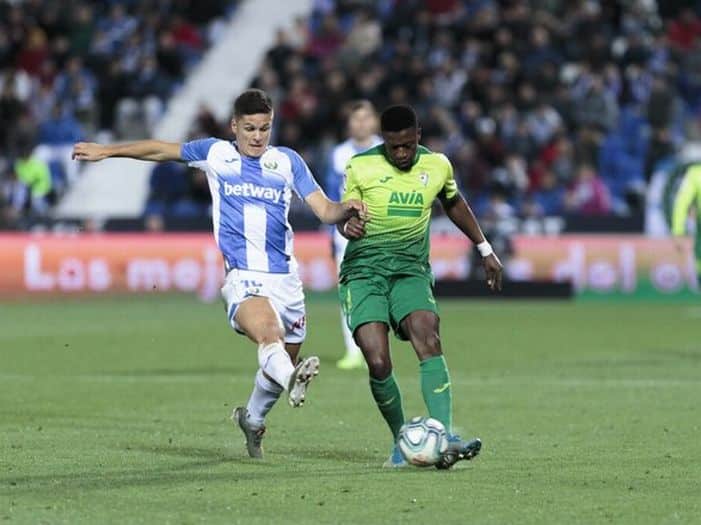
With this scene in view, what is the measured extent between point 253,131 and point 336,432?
2449 millimetres

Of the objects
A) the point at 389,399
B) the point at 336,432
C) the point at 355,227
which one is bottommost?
the point at 336,432

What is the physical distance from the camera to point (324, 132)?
28.8 metres

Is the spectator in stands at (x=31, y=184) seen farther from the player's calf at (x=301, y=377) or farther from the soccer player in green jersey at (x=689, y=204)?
the player's calf at (x=301, y=377)

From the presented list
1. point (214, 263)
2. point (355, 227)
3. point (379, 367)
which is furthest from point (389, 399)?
point (214, 263)

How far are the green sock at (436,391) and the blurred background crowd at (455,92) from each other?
16634mm

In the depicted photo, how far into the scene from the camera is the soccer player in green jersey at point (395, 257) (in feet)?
31.8

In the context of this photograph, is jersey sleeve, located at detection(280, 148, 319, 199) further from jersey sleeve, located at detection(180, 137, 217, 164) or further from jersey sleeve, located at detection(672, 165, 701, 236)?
jersey sleeve, located at detection(672, 165, 701, 236)

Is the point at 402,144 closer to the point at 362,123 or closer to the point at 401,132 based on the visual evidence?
the point at 401,132

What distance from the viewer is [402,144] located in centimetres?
980

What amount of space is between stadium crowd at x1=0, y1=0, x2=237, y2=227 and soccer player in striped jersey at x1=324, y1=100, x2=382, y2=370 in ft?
39.7

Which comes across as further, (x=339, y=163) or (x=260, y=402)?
(x=339, y=163)

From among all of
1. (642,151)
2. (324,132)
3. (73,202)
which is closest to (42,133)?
(73,202)

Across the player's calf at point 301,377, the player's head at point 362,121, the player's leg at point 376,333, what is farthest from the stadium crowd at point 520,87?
the player's calf at point 301,377

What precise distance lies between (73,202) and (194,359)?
527 inches
